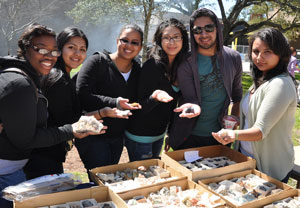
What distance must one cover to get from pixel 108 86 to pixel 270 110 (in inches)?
58.6

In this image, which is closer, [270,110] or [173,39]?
[270,110]

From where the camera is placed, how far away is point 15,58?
5.80ft

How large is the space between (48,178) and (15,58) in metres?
0.84

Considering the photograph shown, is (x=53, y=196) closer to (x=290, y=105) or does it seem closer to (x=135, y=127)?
(x=135, y=127)

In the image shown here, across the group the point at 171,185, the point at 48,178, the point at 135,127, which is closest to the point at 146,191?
the point at 171,185

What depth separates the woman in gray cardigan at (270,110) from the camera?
2084 millimetres

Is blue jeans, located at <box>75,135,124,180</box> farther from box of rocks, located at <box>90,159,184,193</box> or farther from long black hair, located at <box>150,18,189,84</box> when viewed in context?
long black hair, located at <box>150,18,189,84</box>

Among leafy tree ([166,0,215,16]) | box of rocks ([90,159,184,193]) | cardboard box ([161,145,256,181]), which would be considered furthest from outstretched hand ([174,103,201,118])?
leafy tree ([166,0,215,16])

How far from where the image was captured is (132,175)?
224cm

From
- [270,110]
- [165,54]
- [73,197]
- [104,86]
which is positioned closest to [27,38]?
[104,86]

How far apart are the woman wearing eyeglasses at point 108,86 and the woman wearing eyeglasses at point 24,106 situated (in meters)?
0.61

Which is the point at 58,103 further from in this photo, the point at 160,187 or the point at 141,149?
the point at 160,187

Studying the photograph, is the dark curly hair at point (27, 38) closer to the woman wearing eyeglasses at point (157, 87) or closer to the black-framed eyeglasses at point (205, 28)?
the woman wearing eyeglasses at point (157, 87)

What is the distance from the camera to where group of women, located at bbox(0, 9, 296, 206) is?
68.7 inches
